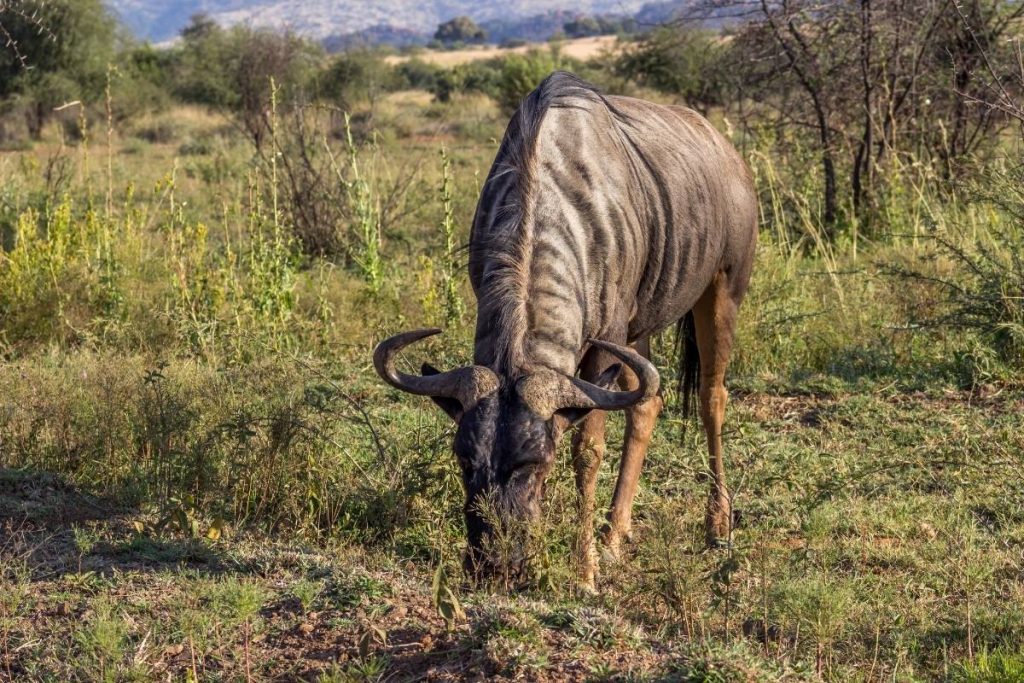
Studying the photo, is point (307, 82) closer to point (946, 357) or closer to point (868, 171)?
point (868, 171)

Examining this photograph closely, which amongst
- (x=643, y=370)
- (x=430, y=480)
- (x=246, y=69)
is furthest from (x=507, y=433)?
(x=246, y=69)

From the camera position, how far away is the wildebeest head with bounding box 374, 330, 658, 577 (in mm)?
3994

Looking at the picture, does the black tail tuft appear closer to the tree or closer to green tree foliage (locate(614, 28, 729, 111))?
green tree foliage (locate(614, 28, 729, 111))

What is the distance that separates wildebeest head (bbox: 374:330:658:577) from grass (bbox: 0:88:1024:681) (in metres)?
0.17

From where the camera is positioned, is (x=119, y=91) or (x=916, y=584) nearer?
(x=916, y=584)

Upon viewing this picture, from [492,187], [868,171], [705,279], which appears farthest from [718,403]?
[868,171]

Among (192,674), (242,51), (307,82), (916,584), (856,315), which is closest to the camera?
(192,674)

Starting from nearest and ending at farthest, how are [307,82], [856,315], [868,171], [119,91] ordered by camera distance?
[856,315] → [868,171] → [307,82] → [119,91]

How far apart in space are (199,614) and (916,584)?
277cm

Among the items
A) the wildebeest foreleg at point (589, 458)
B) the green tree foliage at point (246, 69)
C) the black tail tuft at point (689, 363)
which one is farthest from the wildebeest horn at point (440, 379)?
the green tree foliage at point (246, 69)

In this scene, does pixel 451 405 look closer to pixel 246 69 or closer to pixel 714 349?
pixel 714 349

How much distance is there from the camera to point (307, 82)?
2338 cm

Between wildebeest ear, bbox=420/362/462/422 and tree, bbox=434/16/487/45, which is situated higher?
tree, bbox=434/16/487/45

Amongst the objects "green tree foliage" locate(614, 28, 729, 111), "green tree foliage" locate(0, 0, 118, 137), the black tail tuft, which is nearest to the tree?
"green tree foliage" locate(0, 0, 118, 137)
